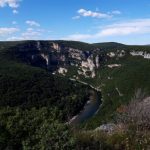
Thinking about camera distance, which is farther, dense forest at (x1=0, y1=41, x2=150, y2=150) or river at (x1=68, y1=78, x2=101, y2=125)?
river at (x1=68, y1=78, x2=101, y2=125)

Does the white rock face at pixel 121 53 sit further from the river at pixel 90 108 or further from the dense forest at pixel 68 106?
the river at pixel 90 108

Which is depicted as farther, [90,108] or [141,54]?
[141,54]

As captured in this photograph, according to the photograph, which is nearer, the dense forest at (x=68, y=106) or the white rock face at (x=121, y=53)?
the dense forest at (x=68, y=106)

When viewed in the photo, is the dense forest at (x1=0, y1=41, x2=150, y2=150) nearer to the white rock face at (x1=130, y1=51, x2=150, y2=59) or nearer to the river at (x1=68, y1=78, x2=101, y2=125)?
the river at (x1=68, y1=78, x2=101, y2=125)

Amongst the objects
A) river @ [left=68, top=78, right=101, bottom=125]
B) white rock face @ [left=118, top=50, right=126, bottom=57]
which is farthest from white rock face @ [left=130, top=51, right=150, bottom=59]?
river @ [left=68, top=78, right=101, bottom=125]

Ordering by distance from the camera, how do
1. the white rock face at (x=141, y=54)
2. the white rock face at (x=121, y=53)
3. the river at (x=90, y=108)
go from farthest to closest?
the white rock face at (x=121, y=53) < the white rock face at (x=141, y=54) < the river at (x=90, y=108)

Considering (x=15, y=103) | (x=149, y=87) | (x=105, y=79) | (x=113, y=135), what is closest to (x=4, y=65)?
(x=105, y=79)

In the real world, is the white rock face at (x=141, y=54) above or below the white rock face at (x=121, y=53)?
above

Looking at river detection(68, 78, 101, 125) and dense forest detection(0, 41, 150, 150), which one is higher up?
dense forest detection(0, 41, 150, 150)

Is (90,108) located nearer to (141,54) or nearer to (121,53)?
(141,54)

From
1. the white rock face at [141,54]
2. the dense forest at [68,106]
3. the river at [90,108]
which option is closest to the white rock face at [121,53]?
the dense forest at [68,106]

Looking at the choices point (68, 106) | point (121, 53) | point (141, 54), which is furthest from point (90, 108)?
point (121, 53)
